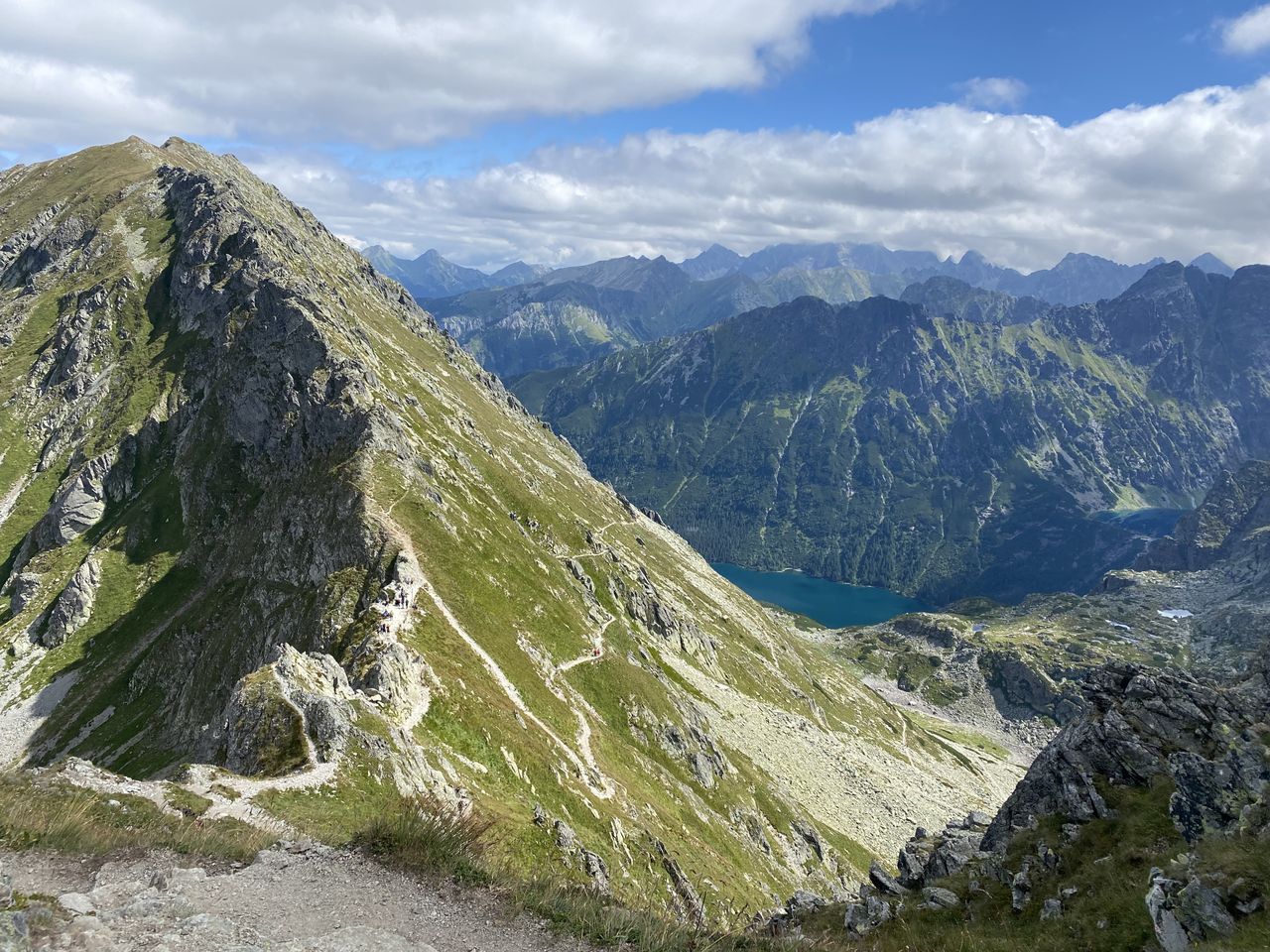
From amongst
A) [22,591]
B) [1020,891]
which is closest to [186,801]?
[1020,891]

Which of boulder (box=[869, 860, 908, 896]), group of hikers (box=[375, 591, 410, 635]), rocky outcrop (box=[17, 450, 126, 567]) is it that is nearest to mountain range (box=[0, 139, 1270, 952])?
boulder (box=[869, 860, 908, 896])

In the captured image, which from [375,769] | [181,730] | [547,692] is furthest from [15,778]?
[181,730]

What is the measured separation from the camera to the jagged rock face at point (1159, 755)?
2819 cm

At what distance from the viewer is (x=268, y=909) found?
604 inches

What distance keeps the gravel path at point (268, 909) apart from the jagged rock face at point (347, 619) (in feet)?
71.4

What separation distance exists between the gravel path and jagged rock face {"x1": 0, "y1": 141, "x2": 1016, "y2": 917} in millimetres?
21764

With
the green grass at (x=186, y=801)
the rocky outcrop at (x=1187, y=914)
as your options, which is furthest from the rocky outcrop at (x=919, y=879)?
the green grass at (x=186, y=801)

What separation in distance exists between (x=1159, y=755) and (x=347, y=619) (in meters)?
71.6

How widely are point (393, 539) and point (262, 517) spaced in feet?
131

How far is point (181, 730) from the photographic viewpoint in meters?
80.8

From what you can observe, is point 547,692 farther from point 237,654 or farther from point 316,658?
point 237,654

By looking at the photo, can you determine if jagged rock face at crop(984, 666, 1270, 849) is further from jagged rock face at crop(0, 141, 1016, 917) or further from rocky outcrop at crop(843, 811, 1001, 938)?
jagged rock face at crop(0, 141, 1016, 917)

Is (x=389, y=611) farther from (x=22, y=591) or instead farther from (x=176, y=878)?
(x=22, y=591)

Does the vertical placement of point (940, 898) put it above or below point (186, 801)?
below
